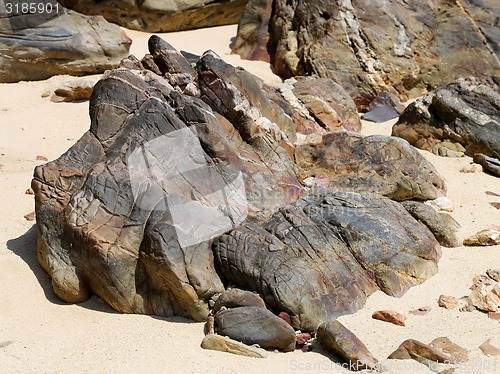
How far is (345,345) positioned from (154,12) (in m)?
8.37

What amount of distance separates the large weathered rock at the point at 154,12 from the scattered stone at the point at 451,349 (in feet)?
27.4

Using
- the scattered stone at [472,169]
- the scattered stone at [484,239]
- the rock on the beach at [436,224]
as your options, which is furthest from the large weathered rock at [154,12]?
the scattered stone at [484,239]

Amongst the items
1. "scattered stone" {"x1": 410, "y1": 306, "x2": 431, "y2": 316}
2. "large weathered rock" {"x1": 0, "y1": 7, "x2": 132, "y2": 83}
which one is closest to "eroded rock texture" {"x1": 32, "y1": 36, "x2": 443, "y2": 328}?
"scattered stone" {"x1": 410, "y1": 306, "x2": 431, "y2": 316}

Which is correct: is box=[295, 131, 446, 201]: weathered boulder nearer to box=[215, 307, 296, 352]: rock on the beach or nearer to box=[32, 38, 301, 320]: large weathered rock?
box=[32, 38, 301, 320]: large weathered rock

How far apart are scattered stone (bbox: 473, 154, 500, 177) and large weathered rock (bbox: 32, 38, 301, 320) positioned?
230 cm

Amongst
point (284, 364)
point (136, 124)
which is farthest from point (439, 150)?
point (284, 364)

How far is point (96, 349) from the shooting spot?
4176 mm

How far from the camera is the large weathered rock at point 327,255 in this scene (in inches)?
176

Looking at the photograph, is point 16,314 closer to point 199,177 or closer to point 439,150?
point 199,177

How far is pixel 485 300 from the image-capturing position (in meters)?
4.59

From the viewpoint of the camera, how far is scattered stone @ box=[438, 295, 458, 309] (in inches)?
181

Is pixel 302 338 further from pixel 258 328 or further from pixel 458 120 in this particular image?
pixel 458 120

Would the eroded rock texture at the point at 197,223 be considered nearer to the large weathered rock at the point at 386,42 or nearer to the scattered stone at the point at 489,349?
the scattered stone at the point at 489,349

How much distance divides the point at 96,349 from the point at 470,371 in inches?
79.7
